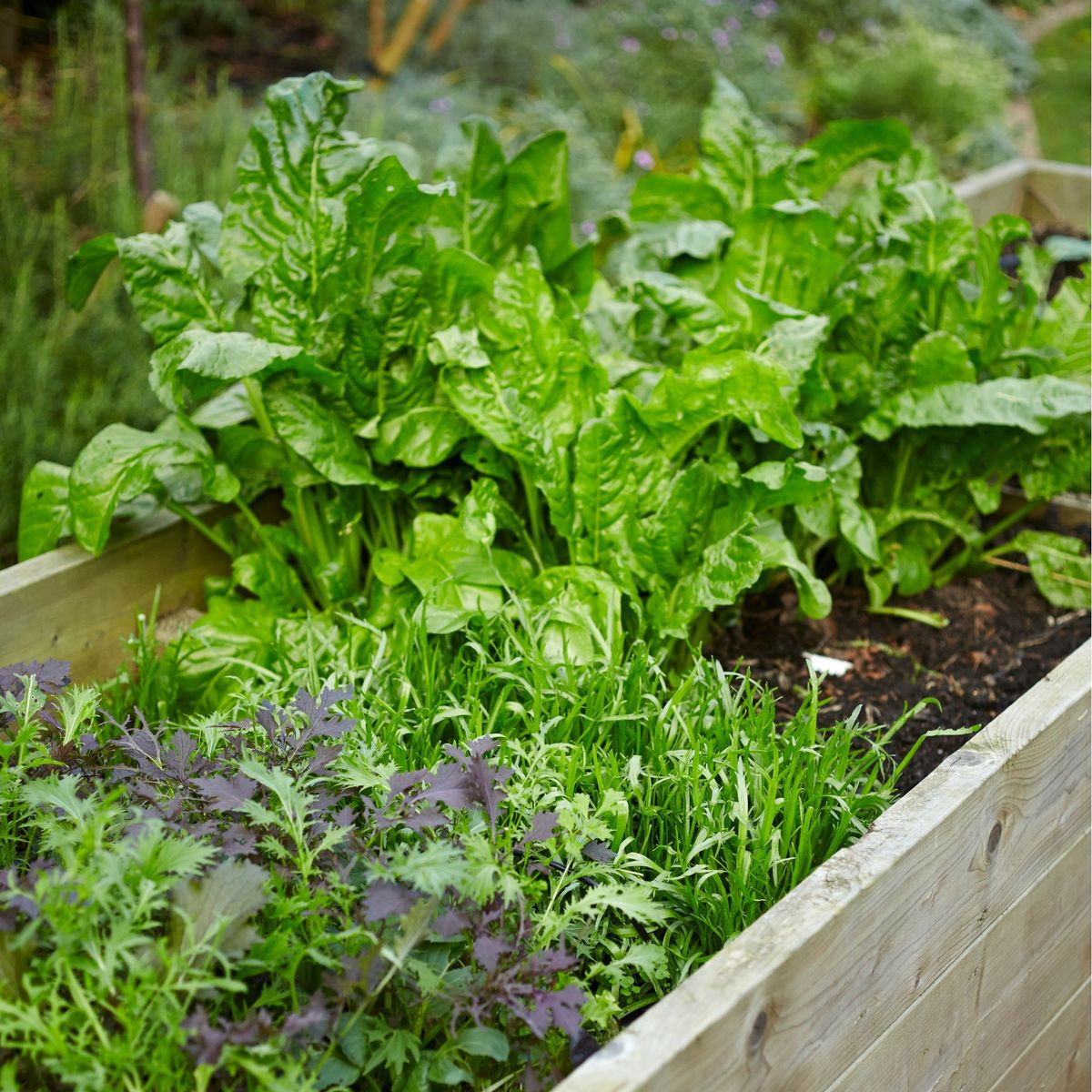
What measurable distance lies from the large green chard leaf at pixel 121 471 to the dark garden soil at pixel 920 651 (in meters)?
0.85

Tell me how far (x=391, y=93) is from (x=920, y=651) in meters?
3.47

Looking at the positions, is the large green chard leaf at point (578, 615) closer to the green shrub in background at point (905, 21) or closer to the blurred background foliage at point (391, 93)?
the blurred background foliage at point (391, 93)

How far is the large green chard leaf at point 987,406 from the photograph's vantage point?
1.96 meters

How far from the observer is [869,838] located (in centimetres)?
130

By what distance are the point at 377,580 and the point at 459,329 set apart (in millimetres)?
410

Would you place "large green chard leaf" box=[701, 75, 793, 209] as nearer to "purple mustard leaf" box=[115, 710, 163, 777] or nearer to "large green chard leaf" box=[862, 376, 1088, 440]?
"large green chard leaf" box=[862, 376, 1088, 440]

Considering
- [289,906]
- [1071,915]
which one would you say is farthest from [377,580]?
[1071,915]

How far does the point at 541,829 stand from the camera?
1.20 meters

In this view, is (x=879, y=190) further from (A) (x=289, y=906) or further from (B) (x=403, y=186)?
(A) (x=289, y=906)

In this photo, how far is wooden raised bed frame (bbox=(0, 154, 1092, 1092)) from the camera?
1091 mm

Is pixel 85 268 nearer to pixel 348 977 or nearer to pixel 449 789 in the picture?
pixel 449 789

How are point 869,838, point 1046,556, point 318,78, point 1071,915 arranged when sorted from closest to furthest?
1. point 869,838
2. point 1071,915
3. point 318,78
4. point 1046,556

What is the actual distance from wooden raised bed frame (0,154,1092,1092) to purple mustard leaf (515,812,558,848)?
0.19 m

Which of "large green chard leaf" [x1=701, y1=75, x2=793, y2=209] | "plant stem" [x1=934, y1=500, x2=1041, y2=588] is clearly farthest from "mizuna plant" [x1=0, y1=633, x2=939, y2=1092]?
"large green chard leaf" [x1=701, y1=75, x2=793, y2=209]
